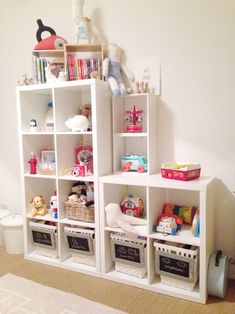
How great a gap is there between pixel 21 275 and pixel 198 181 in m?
1.48

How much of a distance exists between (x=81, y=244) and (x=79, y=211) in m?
0.26

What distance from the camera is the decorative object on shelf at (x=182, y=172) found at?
1797mm

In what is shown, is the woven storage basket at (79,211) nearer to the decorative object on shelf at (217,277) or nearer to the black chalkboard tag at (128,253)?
the black chalkboard tag at (128,253)

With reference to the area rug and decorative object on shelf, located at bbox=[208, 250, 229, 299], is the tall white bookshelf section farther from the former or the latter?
decorative object on shelf, located at bbox=[208, 250, 229, 299]

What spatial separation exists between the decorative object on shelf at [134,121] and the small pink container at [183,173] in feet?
1.27

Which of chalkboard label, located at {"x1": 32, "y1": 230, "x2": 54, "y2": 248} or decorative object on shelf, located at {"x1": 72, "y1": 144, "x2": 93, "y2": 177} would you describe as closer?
decorative object on shelf, located at {"x1": 72, "y1": 144, "x2": 93, "y2": 177}

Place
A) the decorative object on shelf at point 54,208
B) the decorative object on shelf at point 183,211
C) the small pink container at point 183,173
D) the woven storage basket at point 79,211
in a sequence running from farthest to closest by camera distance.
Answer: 1. the decorative object on shelf at point 54,208
2. the woven storage basket at point 79,211
3. the decorative object on shelf at point 183,211
4. the small pink container at point 183,173

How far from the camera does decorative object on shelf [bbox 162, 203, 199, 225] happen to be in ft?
6.64

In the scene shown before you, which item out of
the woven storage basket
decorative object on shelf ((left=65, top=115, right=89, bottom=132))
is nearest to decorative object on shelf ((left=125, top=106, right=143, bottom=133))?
decorative object on shelf ((left=65, top=115, right=89, bottom=132))

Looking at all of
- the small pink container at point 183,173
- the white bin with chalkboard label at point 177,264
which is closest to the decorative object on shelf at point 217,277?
the white bin with chalkboard label at point 177,264

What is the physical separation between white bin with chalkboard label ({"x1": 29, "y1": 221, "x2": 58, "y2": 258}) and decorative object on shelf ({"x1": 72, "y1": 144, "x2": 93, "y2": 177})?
51cm

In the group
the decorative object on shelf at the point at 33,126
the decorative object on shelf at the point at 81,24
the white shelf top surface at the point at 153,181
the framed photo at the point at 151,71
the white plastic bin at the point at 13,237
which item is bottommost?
the white plastic bin at the point at 13,237

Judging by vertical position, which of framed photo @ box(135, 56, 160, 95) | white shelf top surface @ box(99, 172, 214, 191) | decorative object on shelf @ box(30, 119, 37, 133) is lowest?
white shelf top surface @ box(99, 172, 214, 191)

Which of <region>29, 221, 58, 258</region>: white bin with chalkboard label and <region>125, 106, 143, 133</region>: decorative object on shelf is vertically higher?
<region>125, 106, 143, 133</region>: decorative object on shelf
